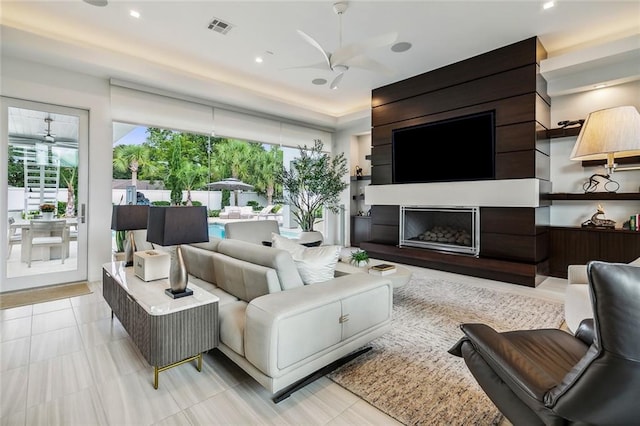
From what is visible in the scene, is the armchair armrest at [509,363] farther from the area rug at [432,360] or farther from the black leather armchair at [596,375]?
the area rug at [432,360]

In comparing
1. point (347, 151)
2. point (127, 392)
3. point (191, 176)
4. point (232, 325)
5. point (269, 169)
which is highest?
point (347, 151)

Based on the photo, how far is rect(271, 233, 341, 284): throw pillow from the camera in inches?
87.7

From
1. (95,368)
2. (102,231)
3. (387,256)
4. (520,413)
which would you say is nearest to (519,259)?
(387,256)

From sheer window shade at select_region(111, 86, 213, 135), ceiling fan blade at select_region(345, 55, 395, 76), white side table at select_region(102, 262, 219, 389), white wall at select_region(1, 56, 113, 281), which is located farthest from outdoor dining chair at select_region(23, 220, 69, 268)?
ceiling fan blade at select_region(345, 55, 395, 76)

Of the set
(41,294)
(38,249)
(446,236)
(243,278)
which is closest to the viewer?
(243,278)

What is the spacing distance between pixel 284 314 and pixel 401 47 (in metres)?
4.22

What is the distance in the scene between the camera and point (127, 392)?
1.86 m

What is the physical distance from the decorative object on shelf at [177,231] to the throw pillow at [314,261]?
0.66 metres

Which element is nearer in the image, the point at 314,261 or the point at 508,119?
the point at 314,261

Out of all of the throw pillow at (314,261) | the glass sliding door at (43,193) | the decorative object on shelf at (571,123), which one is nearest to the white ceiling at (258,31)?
the glass sliding door at (43,193)

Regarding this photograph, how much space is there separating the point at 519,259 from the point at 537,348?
3158 mm

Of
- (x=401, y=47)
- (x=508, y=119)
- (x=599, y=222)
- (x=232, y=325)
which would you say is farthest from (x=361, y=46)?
(x=599, y=222)

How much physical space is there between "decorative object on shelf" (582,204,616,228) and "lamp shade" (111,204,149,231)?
18.4 feet

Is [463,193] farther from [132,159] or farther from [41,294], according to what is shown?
[41,294]
